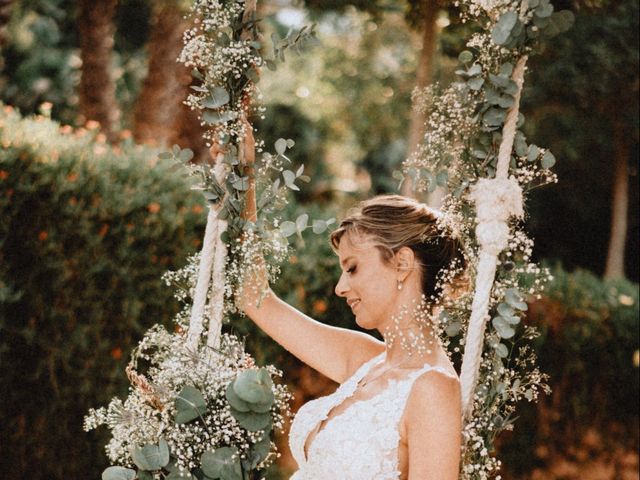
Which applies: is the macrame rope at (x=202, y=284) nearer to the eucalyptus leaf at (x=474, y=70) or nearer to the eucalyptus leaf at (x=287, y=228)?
the eucalyptus leaf at (x=287, y=228)

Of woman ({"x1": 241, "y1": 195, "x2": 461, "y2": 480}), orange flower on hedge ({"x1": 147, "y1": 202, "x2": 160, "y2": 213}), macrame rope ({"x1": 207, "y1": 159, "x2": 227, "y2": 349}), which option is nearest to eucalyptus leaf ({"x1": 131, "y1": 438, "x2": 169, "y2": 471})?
macrame rope ({"x1": 207, "y1": 159, "x2": 227, "y2": 349})

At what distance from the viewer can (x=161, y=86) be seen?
25.1ft

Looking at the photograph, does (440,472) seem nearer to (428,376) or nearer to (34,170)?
(428,376)

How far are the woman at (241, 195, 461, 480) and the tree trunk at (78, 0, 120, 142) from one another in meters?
6.14

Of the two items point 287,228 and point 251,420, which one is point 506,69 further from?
point 251,420

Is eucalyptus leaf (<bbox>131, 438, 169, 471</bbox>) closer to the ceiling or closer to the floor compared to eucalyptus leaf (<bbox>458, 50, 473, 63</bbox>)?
closer to the floor

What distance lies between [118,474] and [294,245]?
115 inches

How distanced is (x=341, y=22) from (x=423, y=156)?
8.64 meters

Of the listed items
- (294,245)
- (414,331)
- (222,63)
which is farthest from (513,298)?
(294,245)

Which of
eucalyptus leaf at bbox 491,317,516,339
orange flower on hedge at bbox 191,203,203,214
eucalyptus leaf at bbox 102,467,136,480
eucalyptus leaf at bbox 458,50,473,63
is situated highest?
eucalyptus leaf at bbox 458,50,473,63

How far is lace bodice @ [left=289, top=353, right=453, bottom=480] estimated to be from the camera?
2.16 metres

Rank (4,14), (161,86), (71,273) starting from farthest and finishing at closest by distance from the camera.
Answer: (161,86) → (4,14) → (71,273)

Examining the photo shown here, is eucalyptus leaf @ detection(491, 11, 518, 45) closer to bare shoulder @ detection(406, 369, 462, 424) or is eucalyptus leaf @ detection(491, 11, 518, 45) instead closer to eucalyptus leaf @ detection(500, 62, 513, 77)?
eucalyptus leaf @ detection(500, 62, 513, 77)

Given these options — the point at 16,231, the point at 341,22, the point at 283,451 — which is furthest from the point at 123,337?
the point at 341,22
